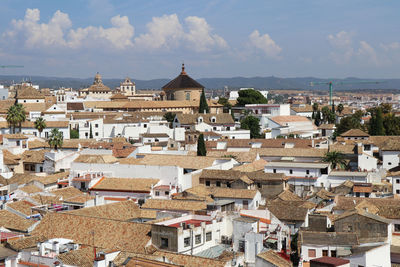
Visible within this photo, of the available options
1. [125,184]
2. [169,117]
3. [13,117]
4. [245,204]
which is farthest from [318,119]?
[245,204]

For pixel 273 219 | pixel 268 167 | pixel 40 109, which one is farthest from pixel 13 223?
pixel 40 109

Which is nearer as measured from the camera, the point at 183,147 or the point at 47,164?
the point at 47,164

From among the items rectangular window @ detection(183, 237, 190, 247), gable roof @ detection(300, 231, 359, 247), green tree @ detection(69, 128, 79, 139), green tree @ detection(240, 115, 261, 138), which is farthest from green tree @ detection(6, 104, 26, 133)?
gable roof @ detection(300, 231, 359, 247)

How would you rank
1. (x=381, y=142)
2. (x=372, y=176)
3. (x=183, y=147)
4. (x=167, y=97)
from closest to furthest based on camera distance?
(x=372, y=176) < (x=381, y=142) < (x=183, y=147) < (x=167, y=97)

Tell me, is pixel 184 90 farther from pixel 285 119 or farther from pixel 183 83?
pixel 285 119

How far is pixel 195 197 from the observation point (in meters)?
30.9

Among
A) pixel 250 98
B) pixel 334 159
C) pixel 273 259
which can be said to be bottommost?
pixel 273 259

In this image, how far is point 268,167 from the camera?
40938 millimetres

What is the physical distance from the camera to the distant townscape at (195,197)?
2084 centimetres

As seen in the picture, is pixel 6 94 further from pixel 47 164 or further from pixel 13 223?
pixel 13 223

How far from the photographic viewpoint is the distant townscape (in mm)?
20839

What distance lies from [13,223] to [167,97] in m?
69.4

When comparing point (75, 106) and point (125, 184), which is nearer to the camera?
point (125, 184)

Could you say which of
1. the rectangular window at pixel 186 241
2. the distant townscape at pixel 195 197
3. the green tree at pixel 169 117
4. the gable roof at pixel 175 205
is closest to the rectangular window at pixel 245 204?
the distant townscape at pixel 195 197
